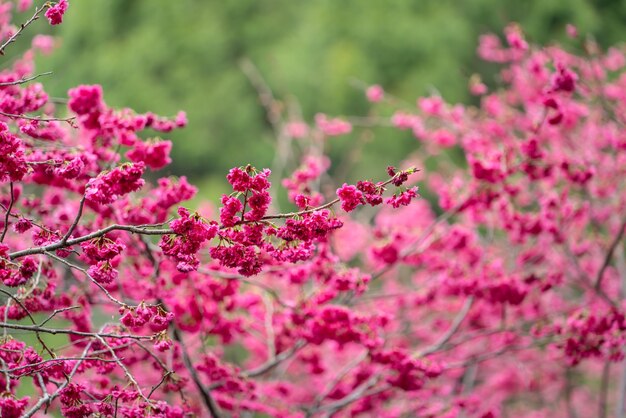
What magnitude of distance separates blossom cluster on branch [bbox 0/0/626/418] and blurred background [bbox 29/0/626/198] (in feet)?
9.25

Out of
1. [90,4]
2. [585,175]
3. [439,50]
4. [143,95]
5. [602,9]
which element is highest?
[90,4]

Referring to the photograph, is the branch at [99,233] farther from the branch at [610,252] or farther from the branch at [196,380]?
the branch at [610,252]

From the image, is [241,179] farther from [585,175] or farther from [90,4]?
[90,4]

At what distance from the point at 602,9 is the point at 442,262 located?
368 cm

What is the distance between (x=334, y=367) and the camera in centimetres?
588

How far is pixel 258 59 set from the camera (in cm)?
1008

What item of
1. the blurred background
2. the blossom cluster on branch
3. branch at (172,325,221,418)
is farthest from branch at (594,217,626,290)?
the blurred background

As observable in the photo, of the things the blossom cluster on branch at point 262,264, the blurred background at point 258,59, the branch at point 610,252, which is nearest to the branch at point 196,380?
the blossom cluster on branch at point 262,264

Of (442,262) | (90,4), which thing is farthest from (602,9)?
(90,4)

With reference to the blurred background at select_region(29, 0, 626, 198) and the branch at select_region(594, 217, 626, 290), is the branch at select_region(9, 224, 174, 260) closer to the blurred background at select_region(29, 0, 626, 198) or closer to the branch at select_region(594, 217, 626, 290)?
the branch at select_region(594, 217, 626, 290)

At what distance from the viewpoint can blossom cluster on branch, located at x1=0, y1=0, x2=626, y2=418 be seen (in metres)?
1.93

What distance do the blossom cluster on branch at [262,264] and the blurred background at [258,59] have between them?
111 inches

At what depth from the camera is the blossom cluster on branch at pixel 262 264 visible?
6.35 feet

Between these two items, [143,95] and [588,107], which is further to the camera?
[143,95]
